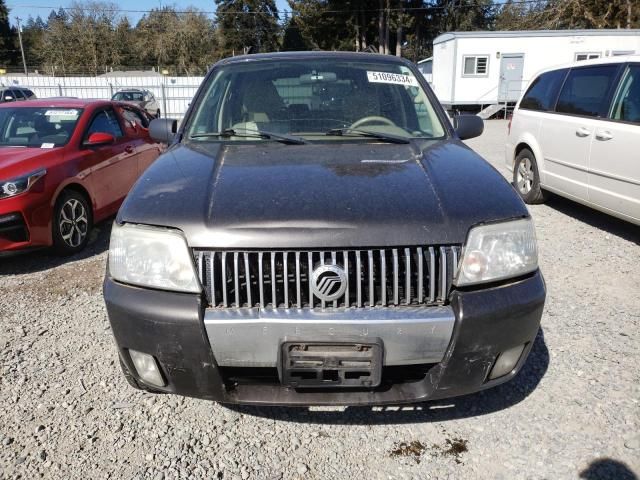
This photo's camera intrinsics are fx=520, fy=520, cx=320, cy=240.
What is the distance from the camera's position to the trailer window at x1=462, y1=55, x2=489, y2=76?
2297cm

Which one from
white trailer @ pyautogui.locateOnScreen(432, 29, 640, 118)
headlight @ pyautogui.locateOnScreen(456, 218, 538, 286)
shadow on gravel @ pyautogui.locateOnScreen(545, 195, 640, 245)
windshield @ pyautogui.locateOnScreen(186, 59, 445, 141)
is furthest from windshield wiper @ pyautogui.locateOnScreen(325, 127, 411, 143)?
white trailer @ pyautogui.locateOnScreen(432, 29, 640, 118)

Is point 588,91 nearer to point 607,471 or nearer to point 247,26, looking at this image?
point 607,471

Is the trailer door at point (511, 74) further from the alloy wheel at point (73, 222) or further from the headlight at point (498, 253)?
the headlight at point (498, 253)

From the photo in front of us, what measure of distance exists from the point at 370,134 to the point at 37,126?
14.3ft

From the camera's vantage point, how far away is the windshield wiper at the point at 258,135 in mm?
2949

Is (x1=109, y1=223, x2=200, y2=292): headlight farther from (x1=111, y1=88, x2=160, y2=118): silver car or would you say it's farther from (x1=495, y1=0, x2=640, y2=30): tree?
(x1=495, y1=0, x2=640, y2=30): tree

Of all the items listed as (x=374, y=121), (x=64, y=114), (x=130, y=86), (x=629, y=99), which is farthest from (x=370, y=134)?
(x=130, y=86)

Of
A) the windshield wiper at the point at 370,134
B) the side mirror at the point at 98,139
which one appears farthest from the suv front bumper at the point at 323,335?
the side mirror at the point at 98,139

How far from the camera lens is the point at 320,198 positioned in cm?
217

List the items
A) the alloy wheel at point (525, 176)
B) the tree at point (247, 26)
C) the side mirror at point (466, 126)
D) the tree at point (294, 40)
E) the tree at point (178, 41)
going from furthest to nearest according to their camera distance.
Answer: the tree at point (247, 26), the tree at point (178, 41), the tree at point (294, 40), the alloy wheel at point (525, 176), the side mirror at point (466, 126)

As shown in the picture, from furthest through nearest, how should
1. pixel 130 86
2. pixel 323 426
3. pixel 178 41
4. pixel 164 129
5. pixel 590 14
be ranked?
pixel 178 41
pixel 590 14
pixel 130 86
pixel 164 129
pixel 323 426

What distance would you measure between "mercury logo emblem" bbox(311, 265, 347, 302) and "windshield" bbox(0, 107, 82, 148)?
4438mm

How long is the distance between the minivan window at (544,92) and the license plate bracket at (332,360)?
18.6ft

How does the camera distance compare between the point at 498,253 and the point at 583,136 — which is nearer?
the point at 498,253
